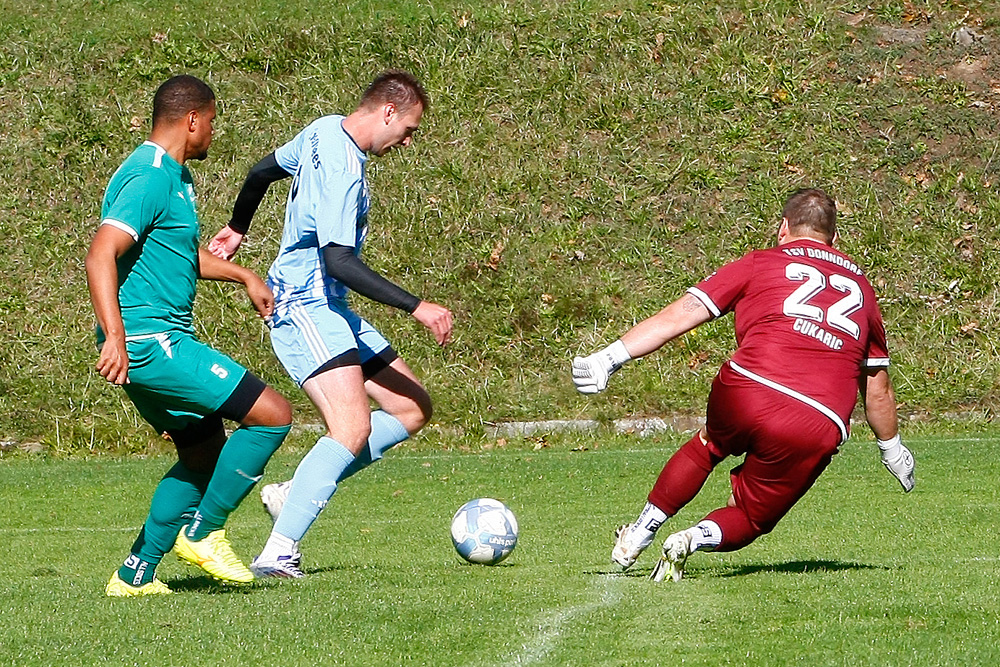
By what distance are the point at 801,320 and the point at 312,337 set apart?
2.27 m

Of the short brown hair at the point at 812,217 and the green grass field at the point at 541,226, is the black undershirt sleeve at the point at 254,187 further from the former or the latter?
the short brown hair at the point at 812,217

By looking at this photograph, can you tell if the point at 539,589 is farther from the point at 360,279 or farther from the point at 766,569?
the point at 360,279

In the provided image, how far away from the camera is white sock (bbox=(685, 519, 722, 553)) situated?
601cm

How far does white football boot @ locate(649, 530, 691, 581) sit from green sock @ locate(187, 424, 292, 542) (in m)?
1.76

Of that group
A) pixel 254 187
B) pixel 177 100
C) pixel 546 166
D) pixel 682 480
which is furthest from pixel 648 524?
pixel 546 166

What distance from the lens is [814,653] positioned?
4.32 m

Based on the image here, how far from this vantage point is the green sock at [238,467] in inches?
230

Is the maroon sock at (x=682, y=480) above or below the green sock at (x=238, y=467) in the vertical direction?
below

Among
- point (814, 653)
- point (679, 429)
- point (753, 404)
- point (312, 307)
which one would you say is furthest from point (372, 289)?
point (679, 429)

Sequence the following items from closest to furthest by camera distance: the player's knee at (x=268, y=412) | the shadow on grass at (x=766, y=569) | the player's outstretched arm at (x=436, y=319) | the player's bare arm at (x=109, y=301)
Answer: the player's bare arm at (x=109, y=301) → the player's knee at (x=268, y=412) → the player's outstretched arm at (x=436, y=319) → the shadow on grass at (x=766, y=569)

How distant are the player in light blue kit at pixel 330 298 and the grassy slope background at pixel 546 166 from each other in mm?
8106

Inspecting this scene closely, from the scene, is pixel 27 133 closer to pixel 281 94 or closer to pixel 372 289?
pixel 281 94

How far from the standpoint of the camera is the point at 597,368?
231 inches

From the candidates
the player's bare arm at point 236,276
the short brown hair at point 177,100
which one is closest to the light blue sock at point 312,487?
the player's bare arm at point 236,276
